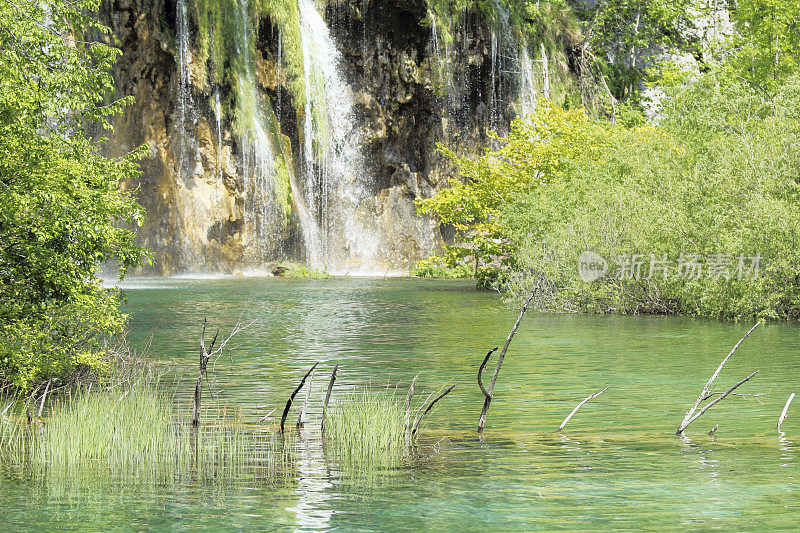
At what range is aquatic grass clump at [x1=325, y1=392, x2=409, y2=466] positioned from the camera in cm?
1135

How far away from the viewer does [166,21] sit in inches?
2218

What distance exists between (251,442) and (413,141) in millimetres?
55613

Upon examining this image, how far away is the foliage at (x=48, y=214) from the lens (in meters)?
13.5

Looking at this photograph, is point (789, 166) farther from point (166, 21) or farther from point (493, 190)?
point (166, 21)

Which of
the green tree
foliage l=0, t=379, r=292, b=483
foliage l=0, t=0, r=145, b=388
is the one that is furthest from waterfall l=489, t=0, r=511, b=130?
foliage l=0, t=379, r=292, b=483

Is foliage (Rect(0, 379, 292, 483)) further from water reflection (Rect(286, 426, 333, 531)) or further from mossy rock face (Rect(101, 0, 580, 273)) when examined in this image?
mossy rock face (Rect(101, 0, 580, 273))

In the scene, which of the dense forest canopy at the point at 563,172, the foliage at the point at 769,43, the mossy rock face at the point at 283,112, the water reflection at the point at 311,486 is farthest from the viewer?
the mossy rock face at the point at 283,112

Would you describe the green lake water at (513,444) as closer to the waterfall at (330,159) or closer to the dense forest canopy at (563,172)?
the dense forest canopy at (563,172)

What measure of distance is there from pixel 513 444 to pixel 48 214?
6798 millimetres

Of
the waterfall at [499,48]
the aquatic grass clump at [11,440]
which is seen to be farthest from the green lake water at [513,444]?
the waterfall at [499,48]

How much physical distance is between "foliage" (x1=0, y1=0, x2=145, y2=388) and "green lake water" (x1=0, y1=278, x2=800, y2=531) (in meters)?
2.02

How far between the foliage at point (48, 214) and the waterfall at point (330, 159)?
4641 centimetres

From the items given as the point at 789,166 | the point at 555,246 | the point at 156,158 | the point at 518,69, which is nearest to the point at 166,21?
the point at 156,158

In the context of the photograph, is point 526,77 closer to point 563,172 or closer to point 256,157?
point 256,157
